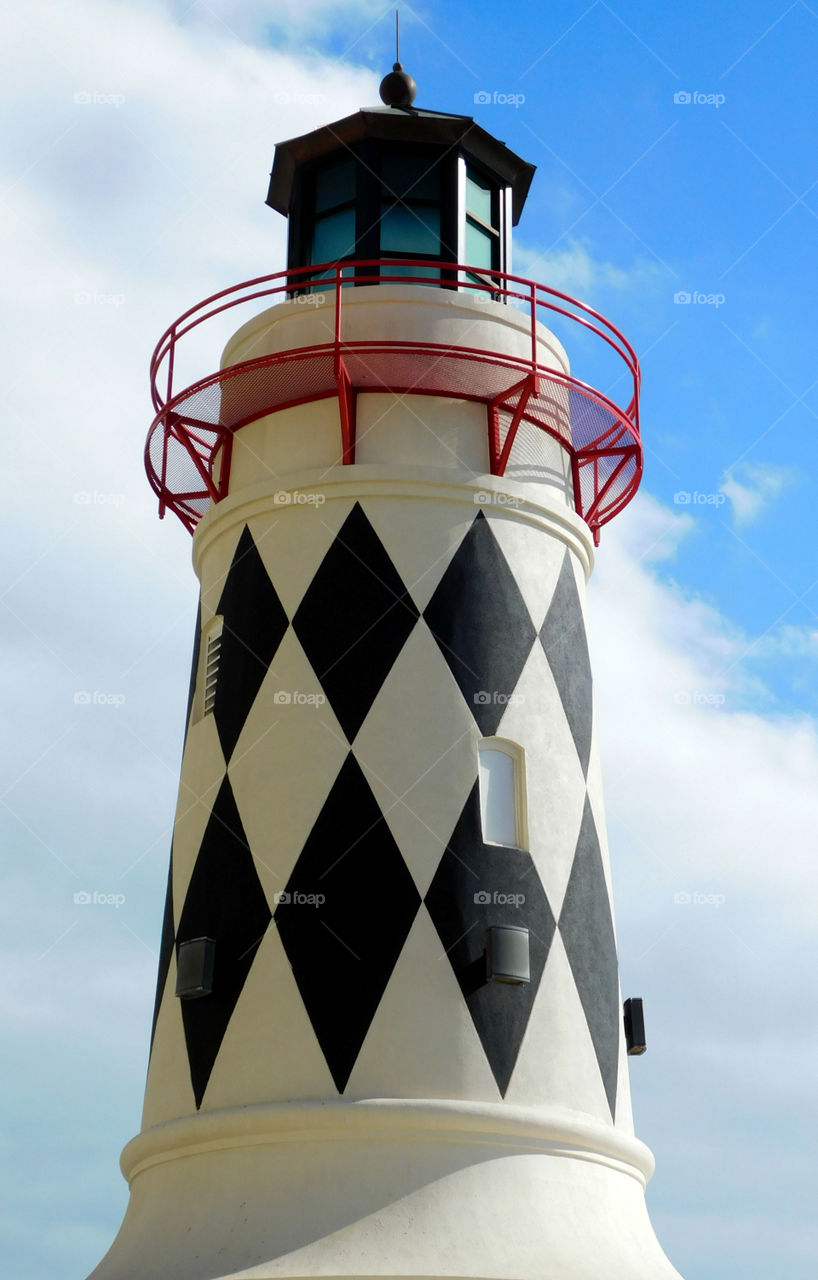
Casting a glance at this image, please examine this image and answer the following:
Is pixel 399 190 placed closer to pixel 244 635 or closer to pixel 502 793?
pixel 244 635

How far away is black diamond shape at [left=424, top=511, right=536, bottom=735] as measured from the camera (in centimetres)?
1415

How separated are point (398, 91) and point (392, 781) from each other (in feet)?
24.7

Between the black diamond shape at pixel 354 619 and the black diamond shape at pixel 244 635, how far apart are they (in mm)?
342

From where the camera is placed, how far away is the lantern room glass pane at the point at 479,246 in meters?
16.4

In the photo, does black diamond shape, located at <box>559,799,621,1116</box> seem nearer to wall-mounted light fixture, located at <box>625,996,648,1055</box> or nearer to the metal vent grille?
wall-mounted light fixture, located at <box>625,996,648,1055</box>

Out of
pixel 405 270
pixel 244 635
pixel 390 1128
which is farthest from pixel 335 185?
pixel 390 1128

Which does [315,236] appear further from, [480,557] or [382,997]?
[382,997]

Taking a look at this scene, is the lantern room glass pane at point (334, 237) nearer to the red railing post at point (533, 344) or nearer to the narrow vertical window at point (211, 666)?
the red railing post at point (533, 344)

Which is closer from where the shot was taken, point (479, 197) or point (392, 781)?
point (392, 781)

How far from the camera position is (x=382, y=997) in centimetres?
1288

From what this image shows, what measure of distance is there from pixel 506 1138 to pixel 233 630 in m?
5.13

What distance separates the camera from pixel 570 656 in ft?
49.9

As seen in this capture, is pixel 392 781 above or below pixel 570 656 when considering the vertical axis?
below

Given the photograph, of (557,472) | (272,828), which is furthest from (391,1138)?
(557,472)
